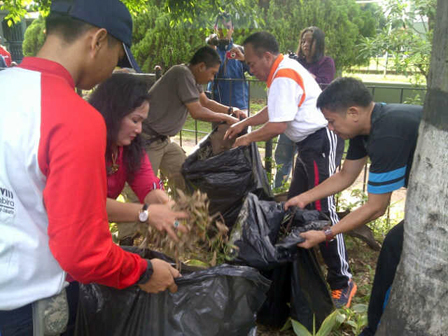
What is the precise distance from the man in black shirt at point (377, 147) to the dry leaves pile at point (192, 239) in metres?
0.45

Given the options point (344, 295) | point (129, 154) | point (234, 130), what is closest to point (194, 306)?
point (129, 154)

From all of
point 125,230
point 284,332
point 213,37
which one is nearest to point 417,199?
point 284,332

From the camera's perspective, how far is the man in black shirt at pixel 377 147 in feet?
6.30

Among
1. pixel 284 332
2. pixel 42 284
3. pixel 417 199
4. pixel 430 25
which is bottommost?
pixel 284 332

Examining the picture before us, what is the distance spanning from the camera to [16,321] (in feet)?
4.07

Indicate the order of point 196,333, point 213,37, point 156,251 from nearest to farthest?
point 196,333 → point 156,251 → point 213,37

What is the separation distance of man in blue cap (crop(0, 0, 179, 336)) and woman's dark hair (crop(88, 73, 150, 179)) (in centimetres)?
66

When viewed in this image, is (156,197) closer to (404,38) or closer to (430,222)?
(430,222)

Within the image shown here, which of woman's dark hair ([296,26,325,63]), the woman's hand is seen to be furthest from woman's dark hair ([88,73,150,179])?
woman's dark hair ([296,26,325,63])

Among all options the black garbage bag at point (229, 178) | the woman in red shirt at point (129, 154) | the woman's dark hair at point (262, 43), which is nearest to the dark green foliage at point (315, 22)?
the woman's dark hair at point (262, 43)

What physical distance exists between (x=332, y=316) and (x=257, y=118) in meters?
1.81

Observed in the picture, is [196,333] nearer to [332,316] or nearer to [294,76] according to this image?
[332,316]

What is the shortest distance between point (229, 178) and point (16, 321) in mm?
1877

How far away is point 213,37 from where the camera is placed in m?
5.23
